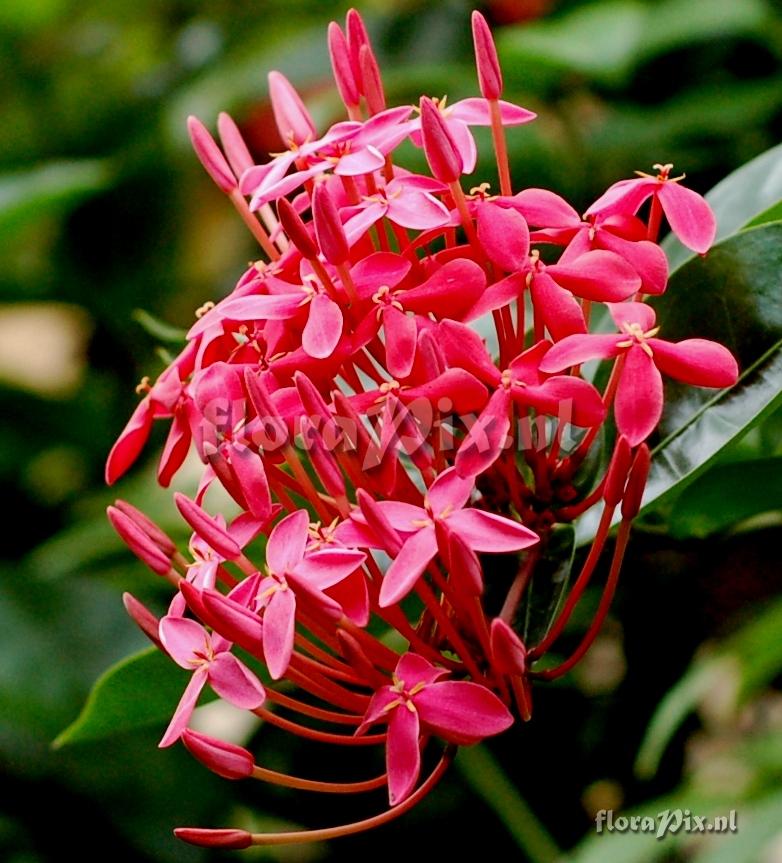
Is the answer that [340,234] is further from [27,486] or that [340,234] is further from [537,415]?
[27,486]

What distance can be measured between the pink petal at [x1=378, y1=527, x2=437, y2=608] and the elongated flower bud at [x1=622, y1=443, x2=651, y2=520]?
0.25ft

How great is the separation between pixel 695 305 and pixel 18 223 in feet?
2.35

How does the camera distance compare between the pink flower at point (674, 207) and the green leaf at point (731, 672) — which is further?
the green leaf at point (731, 672)

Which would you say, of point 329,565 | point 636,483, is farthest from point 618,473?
point 329,565

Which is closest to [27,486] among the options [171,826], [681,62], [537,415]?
[171,826]

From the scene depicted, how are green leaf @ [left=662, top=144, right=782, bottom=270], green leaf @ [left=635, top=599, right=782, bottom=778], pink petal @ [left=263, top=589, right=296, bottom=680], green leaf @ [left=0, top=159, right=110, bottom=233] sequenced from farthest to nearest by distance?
green leaf @ [left=0, top=159, right=110, bottom=233] → green leaf @ [left=635, top=599, right=782, bottom=778] → green leaf @ [left=662, top=144, right=782, bottom=270] → pink petal @ [left=263, top=589, right=296, bottom=680]

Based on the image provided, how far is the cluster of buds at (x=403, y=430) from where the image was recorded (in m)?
0.43

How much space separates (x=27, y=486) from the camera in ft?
4.36

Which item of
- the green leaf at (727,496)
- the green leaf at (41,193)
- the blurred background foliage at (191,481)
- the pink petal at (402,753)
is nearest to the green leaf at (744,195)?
the blurred background foliage at (191,481)

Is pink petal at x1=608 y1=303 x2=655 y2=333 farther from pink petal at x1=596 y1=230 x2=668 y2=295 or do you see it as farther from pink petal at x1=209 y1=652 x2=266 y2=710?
pink petal at x1=209 y1=652 x2=266 y2=710

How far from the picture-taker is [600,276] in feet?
1.54

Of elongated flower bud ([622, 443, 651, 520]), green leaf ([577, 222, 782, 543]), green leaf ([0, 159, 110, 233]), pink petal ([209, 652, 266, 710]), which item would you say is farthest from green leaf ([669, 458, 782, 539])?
green leaf ([0, 159, 110, 233])

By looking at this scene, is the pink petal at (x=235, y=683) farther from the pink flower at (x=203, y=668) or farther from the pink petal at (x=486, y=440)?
the pink petal at (x=486, y=440)

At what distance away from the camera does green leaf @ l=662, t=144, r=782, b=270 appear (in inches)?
25.7
